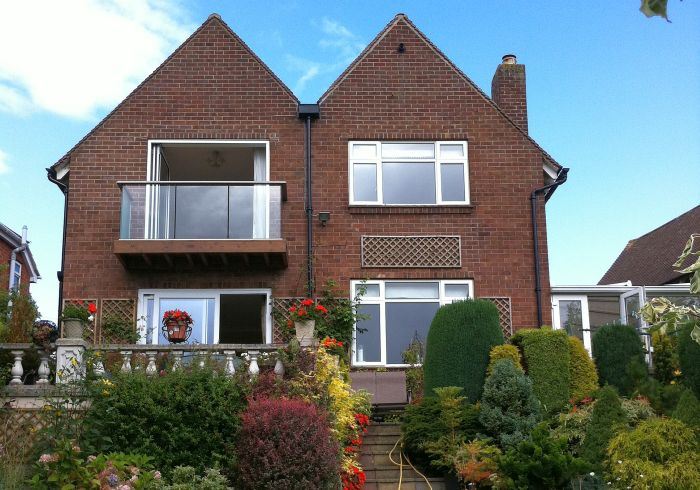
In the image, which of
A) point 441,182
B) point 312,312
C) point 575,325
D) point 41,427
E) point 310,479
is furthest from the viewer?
point 575,325

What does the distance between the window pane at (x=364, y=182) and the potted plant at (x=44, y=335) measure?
7358 mm

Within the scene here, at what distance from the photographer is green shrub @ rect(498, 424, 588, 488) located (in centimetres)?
996

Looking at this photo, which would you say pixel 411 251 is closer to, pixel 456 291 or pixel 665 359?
pixel 456 291

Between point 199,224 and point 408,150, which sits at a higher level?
point 408,150

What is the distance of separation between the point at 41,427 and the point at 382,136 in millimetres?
9596

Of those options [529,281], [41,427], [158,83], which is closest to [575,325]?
[529,281]

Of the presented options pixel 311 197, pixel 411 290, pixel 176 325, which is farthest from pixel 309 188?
pixel 176 325

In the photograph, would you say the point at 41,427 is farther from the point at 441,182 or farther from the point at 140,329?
the point at 441,182

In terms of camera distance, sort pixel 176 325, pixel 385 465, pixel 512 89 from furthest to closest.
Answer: pixel 512 89
pixel 176 325
pixel 385 465

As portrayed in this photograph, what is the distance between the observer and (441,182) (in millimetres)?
19016

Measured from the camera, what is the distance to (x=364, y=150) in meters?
19.1

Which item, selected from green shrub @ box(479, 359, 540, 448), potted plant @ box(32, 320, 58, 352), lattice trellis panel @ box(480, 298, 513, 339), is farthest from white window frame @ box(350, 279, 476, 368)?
potted plant @ box(32, 320, 58, 352)

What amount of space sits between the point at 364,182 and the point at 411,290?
2.44m

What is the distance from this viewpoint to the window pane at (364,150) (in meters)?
19.1
